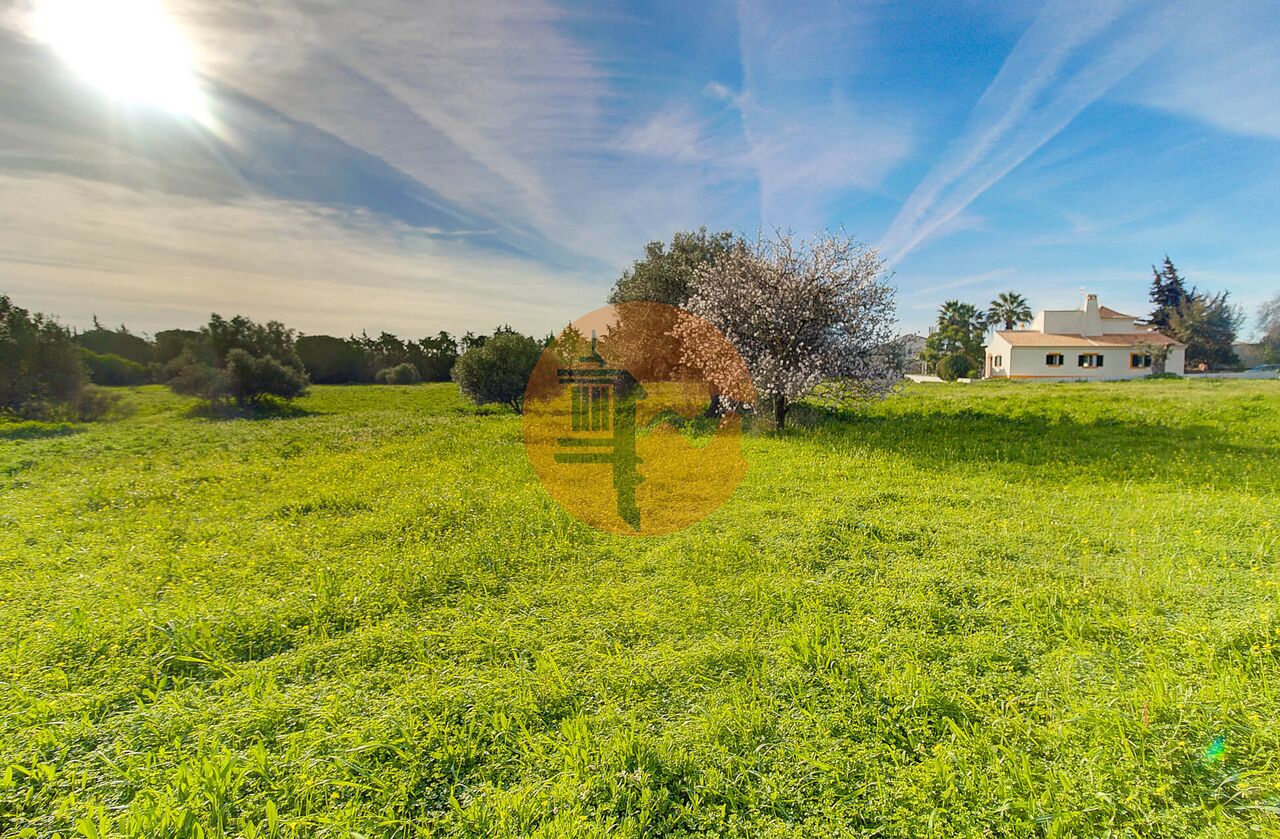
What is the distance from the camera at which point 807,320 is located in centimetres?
1483

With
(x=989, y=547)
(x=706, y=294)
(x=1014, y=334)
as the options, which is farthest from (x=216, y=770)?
(x=1014, y=334)

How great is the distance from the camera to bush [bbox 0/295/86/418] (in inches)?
781

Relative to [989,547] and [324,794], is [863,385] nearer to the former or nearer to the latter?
[989,547]

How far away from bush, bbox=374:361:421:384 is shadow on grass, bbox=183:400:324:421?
45.0 feet

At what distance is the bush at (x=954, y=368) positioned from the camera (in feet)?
150

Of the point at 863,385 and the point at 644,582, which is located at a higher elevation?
the point at 863,385

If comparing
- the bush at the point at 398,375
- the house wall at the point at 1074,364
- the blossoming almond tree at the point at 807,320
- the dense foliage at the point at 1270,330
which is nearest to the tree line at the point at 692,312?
the blossoming almond tree at the point at 807,320

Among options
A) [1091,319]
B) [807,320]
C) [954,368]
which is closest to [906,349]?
[807,320]

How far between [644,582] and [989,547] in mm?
4449

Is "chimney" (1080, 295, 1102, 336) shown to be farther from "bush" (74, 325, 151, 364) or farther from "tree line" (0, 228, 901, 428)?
"bush" (74, 325, 151, 364)

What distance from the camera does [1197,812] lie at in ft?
8.36

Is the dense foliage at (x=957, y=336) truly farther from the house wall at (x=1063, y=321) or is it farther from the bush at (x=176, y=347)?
the bush at (x=176, y=347)

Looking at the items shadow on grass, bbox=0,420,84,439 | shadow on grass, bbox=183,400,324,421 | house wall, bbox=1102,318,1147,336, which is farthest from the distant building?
house wall, bbox=1102,318,1147,336

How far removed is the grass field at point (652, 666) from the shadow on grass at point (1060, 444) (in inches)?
43.7
